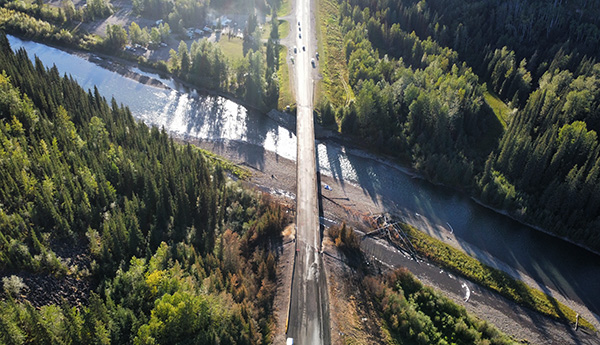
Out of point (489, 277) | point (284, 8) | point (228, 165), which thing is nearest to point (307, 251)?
point (489, 277)

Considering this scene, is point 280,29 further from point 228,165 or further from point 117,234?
point 117,234

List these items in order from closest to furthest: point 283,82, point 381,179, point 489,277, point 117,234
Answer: point 117,234, point 489,277, point 381,179, point 283,82

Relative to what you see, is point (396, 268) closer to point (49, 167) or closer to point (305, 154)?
point (305, 154)

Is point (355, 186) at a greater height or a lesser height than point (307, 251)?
greater

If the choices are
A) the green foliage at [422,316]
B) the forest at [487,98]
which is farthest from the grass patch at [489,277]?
the forest at [487,98]

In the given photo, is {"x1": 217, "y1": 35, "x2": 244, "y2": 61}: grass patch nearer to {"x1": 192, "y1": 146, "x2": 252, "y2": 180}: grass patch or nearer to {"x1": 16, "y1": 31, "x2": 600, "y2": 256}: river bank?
{"x1": 16, "y1": 31, "x2": 600, "y2": 256}: river bank

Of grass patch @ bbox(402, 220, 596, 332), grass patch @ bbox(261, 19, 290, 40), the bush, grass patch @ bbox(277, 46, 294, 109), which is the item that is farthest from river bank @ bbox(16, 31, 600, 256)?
the bush

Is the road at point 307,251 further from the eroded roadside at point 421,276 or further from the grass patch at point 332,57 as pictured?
the grass patch at point 332,57
